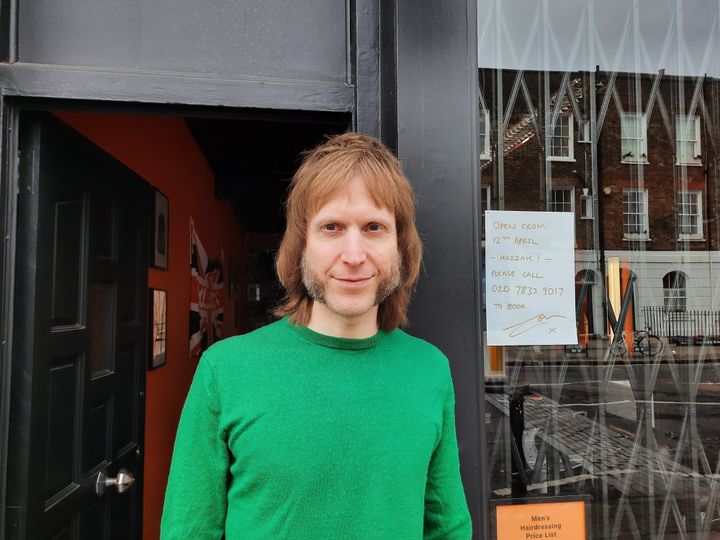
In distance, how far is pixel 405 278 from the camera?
3.79 feet

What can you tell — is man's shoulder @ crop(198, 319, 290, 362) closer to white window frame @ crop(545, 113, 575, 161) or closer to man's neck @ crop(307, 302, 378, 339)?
man's neck @ crop(307, 302, 378, 339)

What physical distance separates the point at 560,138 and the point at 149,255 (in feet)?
6.58

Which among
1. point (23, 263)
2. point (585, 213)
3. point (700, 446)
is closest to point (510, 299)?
point (585, 213)

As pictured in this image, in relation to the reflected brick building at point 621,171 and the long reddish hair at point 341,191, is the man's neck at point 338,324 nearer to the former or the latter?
the long reddish hair at point 341,191

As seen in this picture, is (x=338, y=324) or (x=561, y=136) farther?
(x=561, y=136)

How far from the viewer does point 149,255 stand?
2.46m

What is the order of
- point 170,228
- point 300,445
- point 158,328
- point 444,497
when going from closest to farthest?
point 300,445 → point 444,497 → point 158,328 → point 170,228

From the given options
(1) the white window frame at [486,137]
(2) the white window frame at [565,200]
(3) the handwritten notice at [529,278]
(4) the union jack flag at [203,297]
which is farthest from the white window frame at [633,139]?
(4) the union jack flag at [203,297]

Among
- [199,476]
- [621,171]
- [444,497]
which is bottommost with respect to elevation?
[444,497]

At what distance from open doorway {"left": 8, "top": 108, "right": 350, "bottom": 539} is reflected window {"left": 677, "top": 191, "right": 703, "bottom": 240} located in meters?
1.33

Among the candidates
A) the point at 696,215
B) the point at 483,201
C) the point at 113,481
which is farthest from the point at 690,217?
the point at 113,481

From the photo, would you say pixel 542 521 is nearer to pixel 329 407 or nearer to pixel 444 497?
pixel 444 497

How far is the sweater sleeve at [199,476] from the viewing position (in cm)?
92

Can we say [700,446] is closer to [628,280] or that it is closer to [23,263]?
[628,280]
